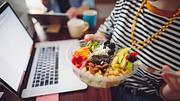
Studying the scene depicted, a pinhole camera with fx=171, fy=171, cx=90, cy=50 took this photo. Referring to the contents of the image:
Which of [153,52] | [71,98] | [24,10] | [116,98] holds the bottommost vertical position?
[116,98]

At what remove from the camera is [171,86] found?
2.09ft

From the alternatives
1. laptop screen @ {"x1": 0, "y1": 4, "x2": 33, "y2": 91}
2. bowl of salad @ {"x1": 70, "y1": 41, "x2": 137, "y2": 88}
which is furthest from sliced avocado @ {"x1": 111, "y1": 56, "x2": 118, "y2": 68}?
laptop screen @ {"x1": 0, "y1": 4, "x2": 33, "y2": 91}

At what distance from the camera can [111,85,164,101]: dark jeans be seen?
866 millimetres

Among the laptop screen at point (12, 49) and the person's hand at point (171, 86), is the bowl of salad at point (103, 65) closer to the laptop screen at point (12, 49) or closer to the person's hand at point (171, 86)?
the person's hand at point (171, 86)

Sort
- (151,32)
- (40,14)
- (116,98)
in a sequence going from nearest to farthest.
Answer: (151,32) → (116,98) → (40,14)

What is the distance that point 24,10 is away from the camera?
112 centimetres

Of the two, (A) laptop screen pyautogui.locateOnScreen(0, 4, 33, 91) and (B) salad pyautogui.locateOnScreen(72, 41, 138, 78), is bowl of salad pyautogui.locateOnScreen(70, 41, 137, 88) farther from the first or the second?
(A) laptop screen pyautogui.locateOnScreen(0, 4, 33, 91)

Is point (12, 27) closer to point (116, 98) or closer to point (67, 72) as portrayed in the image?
point (67, 72)

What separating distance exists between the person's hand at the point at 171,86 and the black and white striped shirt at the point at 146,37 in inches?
2.5

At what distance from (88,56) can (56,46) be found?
1.36ft

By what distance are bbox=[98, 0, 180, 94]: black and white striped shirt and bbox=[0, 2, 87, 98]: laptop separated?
265 mm

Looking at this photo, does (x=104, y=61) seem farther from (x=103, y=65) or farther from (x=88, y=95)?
(x=88, y=95)

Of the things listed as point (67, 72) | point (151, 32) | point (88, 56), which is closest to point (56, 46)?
point (67, 72)

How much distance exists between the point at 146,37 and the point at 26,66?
597 millimetres
